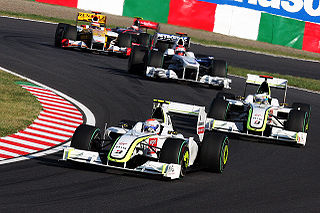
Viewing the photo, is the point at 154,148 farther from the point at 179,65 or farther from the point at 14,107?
the point at 179,65

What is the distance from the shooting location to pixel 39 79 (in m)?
23.5

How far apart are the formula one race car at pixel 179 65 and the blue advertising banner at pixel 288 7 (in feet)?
57.9

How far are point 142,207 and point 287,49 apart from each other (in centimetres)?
3691

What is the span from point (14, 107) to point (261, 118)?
6.47 m

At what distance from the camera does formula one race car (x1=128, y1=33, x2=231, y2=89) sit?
26.5 m

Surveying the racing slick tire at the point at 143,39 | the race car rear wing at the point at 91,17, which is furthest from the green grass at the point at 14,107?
the racing slick tire at the point at 143,39

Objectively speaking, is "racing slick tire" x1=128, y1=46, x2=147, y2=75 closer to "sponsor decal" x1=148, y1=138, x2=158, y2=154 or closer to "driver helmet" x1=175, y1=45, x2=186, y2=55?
"driver helmet" x1=175, y1=45, x2=186, y2=55

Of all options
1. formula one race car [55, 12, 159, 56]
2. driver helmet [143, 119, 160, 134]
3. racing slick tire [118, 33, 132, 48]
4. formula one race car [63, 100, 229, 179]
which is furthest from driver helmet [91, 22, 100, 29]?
driver helmet [143, 119, 160, 134]

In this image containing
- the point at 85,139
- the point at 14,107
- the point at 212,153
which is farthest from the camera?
the point at 14,107

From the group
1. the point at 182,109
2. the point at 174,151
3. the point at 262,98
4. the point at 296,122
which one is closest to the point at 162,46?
the point at 262,98

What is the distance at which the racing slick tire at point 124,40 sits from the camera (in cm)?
3222

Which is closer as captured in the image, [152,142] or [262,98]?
[152,142]

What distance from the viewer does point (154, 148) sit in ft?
43.5

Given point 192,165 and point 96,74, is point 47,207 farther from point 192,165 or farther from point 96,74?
point 96,74
